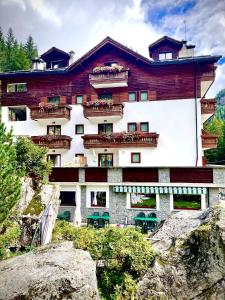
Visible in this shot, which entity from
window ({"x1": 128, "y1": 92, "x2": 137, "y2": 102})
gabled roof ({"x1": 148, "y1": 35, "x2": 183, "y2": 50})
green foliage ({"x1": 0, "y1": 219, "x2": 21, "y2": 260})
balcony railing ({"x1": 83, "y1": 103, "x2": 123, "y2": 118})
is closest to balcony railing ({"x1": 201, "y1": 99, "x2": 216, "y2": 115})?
window ({"x1": 128, "y1": 92, "x2": 137, "y2": 102})

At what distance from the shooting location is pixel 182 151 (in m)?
24.5

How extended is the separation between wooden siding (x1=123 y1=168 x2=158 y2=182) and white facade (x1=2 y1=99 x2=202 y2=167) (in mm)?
5566

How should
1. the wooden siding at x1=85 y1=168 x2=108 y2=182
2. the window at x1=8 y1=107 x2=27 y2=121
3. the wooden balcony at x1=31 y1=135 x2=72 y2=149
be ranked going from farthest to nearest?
1. the window at x1=8 y1=107 x2=27 y2=121
2. the wooden balcony at x1=31 y1=135 x2=72 y2=149
3. the wooden siding at x1=85 y1=168 x2=108 y2=182

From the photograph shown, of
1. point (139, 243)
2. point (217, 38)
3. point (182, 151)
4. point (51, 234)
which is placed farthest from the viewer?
point (182, 151)

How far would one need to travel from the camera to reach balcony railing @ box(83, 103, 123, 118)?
25188mm

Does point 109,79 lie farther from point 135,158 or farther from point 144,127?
point 135,158

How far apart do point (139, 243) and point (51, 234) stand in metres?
6.68

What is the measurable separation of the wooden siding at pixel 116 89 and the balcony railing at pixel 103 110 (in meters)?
1.73

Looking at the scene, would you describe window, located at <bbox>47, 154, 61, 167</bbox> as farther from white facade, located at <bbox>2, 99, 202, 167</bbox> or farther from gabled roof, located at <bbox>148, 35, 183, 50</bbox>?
gabled roof, located at <bbox>148, 35, 183, 50</bbox>

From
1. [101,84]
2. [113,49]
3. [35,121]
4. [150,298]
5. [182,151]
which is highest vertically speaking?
[113,49]

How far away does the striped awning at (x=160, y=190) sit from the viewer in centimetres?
1823

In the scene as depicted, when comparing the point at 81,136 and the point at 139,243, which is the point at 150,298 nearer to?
the point at 139,243

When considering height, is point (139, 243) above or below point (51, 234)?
above

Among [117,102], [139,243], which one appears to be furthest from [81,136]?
[139,243]
